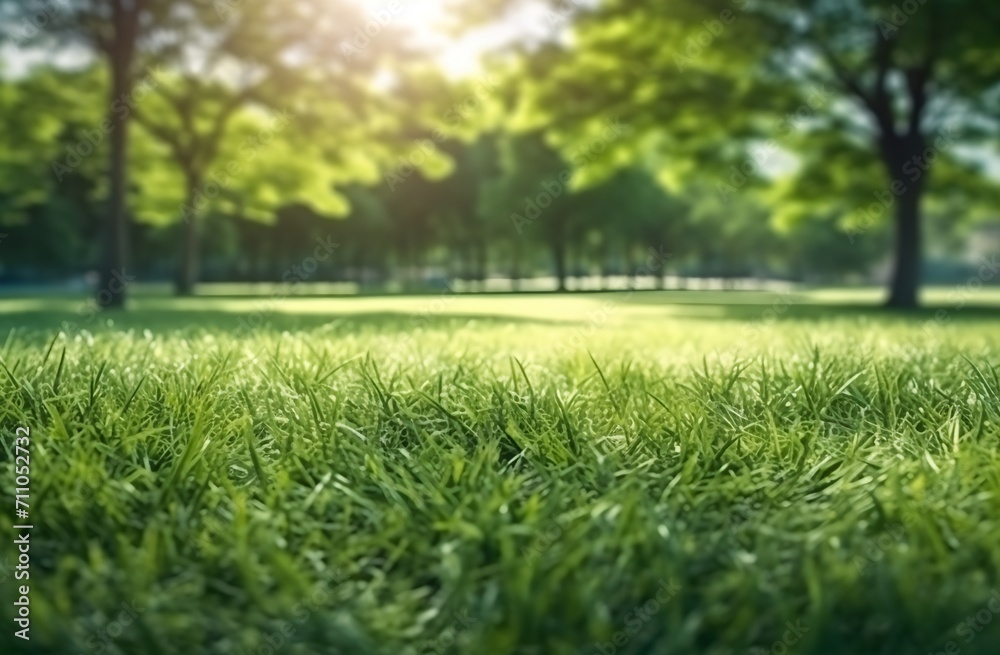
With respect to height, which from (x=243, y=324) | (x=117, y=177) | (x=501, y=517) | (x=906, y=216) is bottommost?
(x=501, y=517)

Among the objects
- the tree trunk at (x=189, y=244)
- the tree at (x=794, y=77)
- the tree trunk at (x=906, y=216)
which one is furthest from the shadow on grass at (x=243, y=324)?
the tree trunk at (x=189, y=244)

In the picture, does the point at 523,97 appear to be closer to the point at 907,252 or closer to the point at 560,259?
the point at 907,252

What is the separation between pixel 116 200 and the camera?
58.6ft

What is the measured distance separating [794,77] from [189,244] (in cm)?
2152

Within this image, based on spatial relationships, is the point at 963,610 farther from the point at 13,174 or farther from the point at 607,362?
the point at 13,174

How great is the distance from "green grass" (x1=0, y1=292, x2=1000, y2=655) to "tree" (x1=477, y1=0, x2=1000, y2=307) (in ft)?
51.4

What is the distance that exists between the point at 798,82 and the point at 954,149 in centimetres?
582

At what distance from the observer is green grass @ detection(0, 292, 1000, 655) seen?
210 centimetres

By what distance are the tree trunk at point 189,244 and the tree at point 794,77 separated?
45.9ft

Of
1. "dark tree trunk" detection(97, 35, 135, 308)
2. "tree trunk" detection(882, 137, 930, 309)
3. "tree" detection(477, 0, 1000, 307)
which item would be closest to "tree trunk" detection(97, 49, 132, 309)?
"dark tree trunk" detection(97, 35, 135, 308)

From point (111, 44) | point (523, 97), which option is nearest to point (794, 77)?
point (523, 97)

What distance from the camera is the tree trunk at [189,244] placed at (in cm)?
2877

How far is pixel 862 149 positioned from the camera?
24.2m

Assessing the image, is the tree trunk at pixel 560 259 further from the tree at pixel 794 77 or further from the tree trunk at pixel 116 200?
the tree trunk at pixel 116 200
